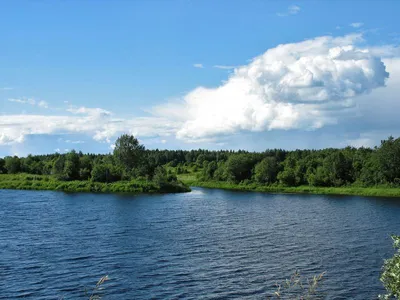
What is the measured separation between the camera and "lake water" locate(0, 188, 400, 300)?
29.2 m

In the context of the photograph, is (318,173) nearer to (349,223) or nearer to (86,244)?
(349,223)

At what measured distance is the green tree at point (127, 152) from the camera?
458 ft

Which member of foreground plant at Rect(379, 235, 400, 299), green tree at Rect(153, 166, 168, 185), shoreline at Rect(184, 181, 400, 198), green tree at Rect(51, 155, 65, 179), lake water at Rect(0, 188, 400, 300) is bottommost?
lake water at Rect(0, 188, 400, 300)

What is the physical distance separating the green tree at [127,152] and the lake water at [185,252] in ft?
227

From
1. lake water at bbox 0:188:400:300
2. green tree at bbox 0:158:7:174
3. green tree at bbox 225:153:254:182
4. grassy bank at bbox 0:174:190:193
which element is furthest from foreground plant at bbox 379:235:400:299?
green tree at bbox 0:158:7:174

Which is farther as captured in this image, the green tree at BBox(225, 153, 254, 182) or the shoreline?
the green tree at BBox(225, 153, 254, 182)

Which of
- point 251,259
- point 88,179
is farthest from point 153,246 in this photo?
point 88,179

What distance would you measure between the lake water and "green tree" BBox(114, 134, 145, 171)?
6922cm

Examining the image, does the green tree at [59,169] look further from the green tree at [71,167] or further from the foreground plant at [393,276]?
the foreground plant at [393,276]

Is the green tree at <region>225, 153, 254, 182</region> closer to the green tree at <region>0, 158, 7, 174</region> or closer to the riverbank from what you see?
the riverbank

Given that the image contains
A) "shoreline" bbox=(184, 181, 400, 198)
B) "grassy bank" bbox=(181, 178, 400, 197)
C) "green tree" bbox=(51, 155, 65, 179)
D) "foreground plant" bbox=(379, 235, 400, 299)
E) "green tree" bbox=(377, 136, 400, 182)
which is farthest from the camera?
"green tree" bbox=(51, 155, 65, 179)

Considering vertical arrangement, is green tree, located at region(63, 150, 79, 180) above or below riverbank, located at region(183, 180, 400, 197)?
above

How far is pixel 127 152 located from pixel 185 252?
103 meters

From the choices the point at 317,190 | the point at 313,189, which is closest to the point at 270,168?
the point at 313,189
